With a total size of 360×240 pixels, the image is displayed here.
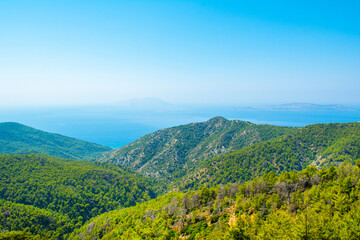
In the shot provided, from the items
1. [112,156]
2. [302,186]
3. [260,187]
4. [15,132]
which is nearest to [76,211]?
[260,187]

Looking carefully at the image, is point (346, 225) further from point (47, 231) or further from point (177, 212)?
point (47, 231)

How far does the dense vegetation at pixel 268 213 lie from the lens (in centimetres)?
1747

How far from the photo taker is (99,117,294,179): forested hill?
126062 millimetres

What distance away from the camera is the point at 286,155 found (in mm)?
86375

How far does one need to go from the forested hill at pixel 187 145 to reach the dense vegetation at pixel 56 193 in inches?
1364

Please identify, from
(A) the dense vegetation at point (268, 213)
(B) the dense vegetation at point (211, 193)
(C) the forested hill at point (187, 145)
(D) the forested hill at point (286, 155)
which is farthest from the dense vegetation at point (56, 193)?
(D) the forested hill at point (286, 155)

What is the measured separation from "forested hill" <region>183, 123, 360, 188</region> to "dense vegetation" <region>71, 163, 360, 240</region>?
4251 cm

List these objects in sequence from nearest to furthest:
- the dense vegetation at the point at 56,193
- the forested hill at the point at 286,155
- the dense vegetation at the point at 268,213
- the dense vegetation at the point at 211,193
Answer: the dense vegetation at the point at 268,213, the dense vegetation at the point at 211,193, the dense vegetation at the point at 56,193, the forested hill at the point at 286,155

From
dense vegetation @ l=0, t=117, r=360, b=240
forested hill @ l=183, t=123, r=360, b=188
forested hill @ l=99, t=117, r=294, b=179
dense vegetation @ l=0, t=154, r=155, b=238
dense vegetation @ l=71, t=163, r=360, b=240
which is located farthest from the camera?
forested hill @ l=99, t=117, r=294, b=179

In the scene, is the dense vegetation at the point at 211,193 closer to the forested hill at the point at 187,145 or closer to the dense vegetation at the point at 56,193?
the dense vegetation at the point at 56,193

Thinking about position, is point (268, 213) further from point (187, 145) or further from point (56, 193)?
point (187, 145)

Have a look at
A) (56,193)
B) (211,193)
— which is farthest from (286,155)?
(56,193)

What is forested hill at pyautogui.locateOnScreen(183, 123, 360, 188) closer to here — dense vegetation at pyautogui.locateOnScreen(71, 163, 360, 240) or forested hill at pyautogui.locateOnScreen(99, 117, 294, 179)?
forested hill at pyautogui.locateOnScreen(99, 117, 294, 179)

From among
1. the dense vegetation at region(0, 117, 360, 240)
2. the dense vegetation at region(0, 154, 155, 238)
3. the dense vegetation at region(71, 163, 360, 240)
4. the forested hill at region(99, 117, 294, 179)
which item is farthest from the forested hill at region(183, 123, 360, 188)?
the dense vegetation at region(71, 163, 360, 240)
